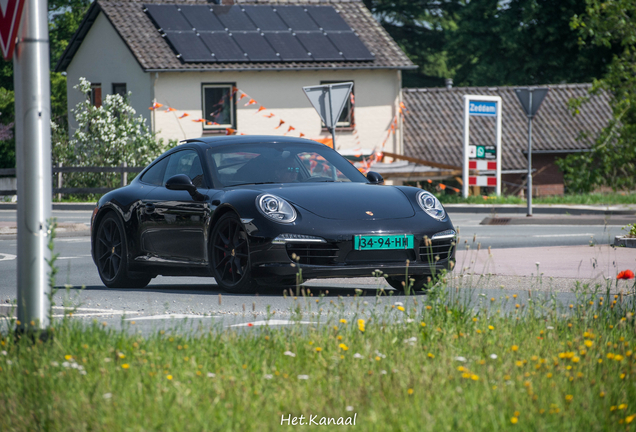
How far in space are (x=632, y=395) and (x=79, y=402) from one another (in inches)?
89.9

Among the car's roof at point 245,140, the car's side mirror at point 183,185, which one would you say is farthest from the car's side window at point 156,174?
the car's side mirror at point 183,185

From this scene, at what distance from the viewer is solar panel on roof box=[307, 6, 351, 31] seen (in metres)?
39.1

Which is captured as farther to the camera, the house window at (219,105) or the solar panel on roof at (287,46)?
the house window at (219,105)

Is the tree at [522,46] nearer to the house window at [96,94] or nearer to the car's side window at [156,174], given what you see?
the house window at [96,94]

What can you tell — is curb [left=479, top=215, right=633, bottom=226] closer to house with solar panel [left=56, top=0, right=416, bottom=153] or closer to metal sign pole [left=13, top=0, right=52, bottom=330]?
house with solar panel [left=56, top=0, right=416, bottom=153]

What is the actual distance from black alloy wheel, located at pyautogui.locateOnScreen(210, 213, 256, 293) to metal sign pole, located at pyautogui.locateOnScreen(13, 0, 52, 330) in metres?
3.09

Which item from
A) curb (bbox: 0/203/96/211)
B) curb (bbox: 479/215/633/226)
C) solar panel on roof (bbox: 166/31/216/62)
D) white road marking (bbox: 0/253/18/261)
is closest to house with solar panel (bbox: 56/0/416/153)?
solar panel on roof (bbox: 166/31/216/62)

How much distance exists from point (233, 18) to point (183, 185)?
2956cm

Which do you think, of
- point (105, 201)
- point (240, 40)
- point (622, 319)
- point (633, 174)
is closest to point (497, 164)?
point (633, 174)

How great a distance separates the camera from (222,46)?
1443 inches

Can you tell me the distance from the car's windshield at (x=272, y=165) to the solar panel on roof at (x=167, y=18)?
27913mm

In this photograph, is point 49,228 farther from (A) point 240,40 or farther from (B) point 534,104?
(A) point 240,40

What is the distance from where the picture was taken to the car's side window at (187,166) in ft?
32.1

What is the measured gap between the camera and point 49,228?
5605mm
